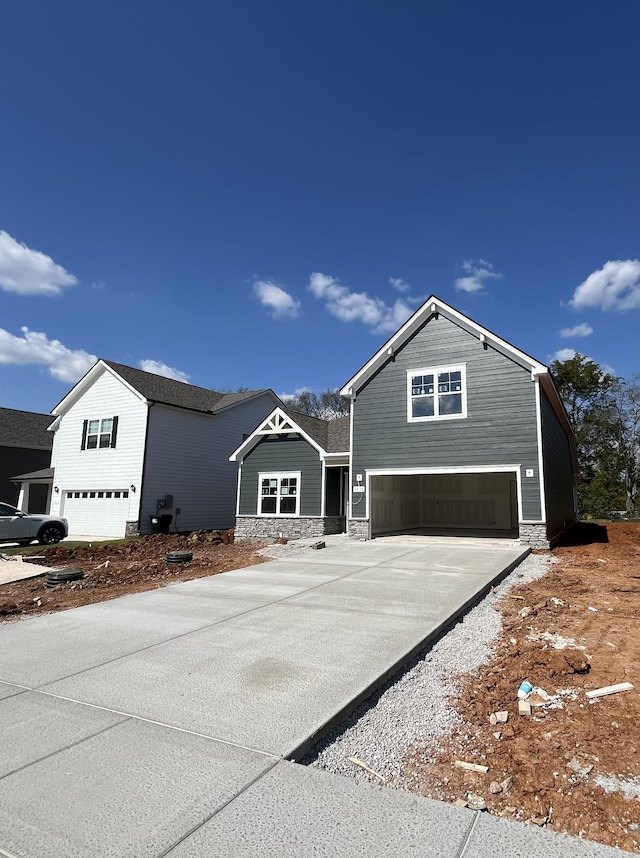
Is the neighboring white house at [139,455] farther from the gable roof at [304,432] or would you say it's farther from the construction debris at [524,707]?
the construction debris at [524,707]

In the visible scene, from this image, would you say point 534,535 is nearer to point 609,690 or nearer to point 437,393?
point 437,393

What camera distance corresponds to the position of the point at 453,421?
590 inches

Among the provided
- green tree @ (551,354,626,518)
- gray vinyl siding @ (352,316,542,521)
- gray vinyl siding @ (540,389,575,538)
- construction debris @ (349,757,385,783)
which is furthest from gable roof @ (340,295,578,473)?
green tree @ (551,354,626,518)

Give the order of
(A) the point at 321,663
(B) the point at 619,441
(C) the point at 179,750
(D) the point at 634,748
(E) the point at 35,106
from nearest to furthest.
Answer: (C) the point at 179,750 → (D) the point at 634,748 → (A) the point at 321,663 → (E) the point at 35,106 → (B) the point at 619,441

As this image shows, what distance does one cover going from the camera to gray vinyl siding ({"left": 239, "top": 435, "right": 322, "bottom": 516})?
18.0 meters

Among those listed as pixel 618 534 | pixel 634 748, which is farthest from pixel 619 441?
pixel 634 748

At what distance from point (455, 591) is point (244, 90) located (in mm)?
12378

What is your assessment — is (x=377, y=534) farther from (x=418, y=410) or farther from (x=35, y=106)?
(x=35, y=106)

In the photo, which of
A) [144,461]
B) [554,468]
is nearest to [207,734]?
[554,468]

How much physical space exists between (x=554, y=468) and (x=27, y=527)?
62.0 ft

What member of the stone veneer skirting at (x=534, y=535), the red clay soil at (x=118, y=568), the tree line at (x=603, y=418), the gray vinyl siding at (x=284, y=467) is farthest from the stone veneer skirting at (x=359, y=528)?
the tree line at (x=603, y=418)

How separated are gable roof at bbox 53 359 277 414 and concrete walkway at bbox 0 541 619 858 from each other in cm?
1672

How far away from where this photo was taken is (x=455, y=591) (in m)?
7.37

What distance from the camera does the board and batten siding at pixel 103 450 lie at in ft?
69.8
